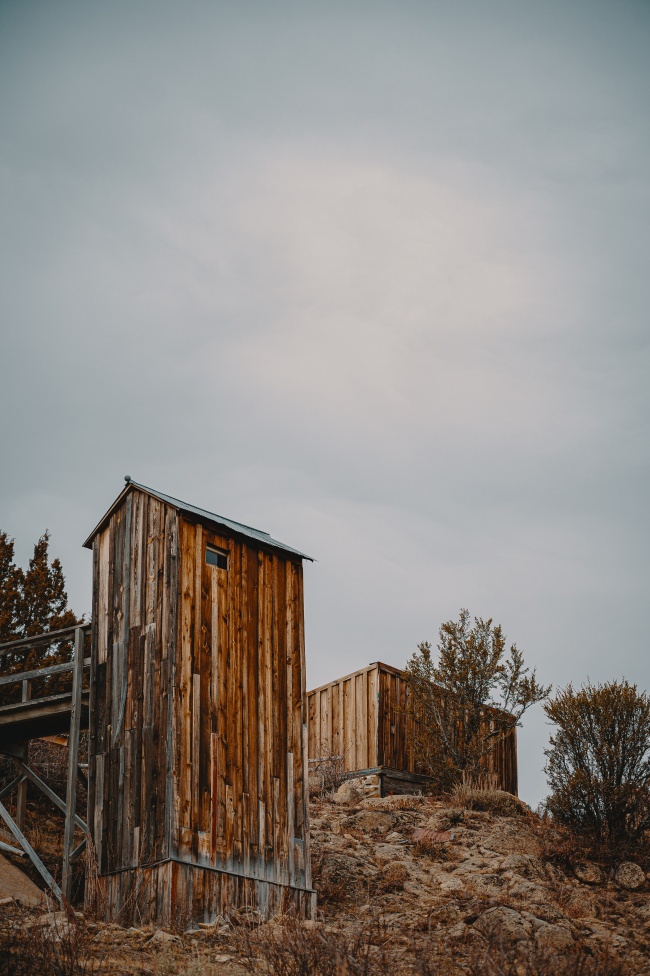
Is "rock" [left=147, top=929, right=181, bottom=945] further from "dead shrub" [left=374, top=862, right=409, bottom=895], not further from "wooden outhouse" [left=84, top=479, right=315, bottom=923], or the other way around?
"dead shrub" [left=374, top=862, right=409, bottom=895]

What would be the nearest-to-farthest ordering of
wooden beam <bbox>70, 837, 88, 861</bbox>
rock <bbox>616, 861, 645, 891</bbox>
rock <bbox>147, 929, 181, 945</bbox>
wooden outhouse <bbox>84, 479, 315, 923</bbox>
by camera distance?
rock <bbox>147, 929, 181, 945</bbox> → wooden outhouse <bbox>84, 479, 315, 923</bbox> → wooden beam <bbox>70, 837, 88, 861</bbox> → rock <bbox>616, 861, 645, 891</bbox>

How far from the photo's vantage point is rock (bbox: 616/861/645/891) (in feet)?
56.4

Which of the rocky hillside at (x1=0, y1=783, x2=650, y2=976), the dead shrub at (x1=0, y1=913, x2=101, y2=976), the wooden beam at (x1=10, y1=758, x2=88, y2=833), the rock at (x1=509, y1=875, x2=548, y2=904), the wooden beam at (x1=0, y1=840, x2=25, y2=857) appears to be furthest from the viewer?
the wooden beam at (x1=0, y1=840, x2=25, y2=857)

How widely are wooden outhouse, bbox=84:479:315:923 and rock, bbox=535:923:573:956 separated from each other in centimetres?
350

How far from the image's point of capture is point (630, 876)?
1738 centimetres

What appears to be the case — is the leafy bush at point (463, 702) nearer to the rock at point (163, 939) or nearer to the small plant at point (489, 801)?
the small plant at point (489, 801)

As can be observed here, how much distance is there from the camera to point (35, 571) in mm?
25375

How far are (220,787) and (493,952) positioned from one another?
572 cm

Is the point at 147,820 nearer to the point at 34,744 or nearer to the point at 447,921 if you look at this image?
the point at 447,921

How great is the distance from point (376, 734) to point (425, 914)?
8363 millimetres

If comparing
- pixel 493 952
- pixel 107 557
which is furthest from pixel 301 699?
pixel 493 952

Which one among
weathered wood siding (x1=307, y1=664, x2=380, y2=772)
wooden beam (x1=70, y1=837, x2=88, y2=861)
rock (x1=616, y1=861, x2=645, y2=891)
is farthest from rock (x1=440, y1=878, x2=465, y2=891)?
weathered wood siding (x1=307, y1=664, x2=380, y2=772)

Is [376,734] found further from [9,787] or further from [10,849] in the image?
[10,849]

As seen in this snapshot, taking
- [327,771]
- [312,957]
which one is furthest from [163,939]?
[327,771]
